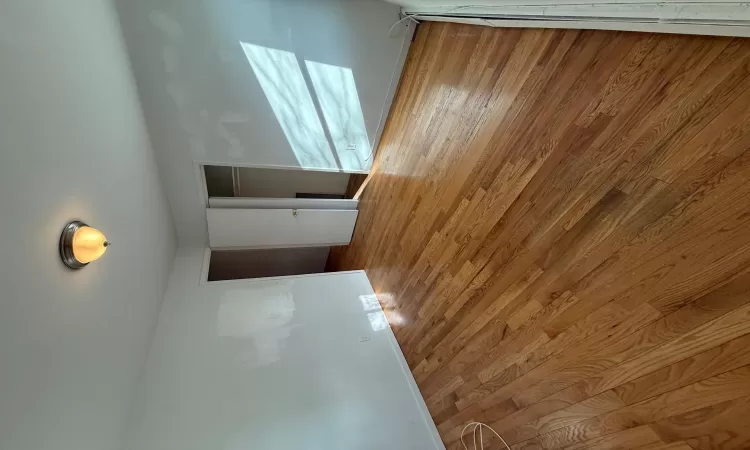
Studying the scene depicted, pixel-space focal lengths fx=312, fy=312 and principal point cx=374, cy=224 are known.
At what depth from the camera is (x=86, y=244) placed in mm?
1053

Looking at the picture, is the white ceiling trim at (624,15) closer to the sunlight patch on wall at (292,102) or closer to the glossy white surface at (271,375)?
the sunlight patch on wall at (292,102)

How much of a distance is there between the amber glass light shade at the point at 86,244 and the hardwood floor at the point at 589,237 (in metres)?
1.64

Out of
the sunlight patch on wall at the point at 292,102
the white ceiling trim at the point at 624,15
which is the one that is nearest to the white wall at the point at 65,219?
the sunlight patch on wall at the point at 292,102

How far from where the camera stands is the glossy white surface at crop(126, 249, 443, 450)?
1.88 m

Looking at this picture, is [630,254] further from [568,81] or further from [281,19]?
→ [281,19]

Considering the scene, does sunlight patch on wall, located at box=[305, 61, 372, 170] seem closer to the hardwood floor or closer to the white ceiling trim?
the hardwood floor

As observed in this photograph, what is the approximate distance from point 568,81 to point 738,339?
0.98 meters

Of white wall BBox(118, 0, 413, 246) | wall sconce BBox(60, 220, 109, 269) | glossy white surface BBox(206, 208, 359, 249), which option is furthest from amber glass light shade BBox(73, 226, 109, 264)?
glossy white surface BBox(206, 208, 359, 249)

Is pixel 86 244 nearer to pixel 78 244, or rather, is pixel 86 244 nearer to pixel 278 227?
pixel 78 244

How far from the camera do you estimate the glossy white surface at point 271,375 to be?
6.15ft

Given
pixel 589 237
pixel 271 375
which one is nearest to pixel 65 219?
pixel 271 375

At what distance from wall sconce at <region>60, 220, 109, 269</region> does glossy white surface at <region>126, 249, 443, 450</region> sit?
126 cm

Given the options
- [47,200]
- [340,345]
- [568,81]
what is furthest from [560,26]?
[340,345]

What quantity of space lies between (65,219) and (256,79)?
1.46 meters
